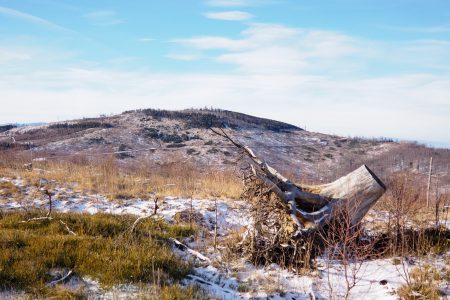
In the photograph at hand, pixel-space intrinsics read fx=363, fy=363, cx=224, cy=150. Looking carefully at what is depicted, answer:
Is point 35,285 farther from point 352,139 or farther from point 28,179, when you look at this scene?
point 352,139

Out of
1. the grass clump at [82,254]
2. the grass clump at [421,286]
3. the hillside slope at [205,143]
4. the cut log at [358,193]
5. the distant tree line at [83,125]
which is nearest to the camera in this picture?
the grass clump at [82,254]

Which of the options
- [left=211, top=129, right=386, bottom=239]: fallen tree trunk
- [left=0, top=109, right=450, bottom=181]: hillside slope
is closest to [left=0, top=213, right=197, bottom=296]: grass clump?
[left=211, top=129, right=386, bottom=239]: fallen tree trunk

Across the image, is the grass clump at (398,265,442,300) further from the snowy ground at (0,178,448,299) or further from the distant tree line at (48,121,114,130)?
the distant tree line at (48,121,114,130)

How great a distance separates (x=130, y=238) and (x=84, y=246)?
81cm

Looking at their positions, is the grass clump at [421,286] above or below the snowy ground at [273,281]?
above

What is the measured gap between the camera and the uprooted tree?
6020mm

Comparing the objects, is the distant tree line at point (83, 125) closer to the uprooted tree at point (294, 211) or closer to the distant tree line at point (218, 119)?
the distant tree line at point (218, 119)

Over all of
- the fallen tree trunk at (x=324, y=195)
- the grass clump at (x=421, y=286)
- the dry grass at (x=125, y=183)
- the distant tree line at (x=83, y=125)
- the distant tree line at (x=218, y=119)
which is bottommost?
the grass clump at (x=421, y=286)

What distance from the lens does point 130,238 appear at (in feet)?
18.7

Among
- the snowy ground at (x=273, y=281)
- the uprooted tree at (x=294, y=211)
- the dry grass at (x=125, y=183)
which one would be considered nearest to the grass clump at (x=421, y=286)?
the snowy ground at (x=273, y=281)

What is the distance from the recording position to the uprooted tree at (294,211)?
6.02 m

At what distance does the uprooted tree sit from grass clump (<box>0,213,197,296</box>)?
5.14ft

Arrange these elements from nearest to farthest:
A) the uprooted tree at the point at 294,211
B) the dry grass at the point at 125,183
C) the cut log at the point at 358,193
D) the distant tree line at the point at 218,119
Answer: the uprooted tree at the point at 294,211 → the cut log at the point at 358,193 → the dry grass at the point at 125,183 → the distant tree line at the point at 218,119

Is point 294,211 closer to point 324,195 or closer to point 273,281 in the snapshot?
point 324,195
